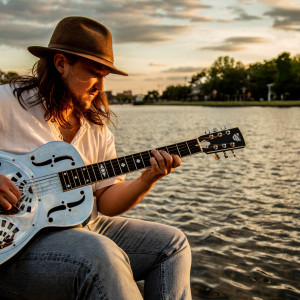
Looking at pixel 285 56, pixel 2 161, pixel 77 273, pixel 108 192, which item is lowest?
pixel 77 273

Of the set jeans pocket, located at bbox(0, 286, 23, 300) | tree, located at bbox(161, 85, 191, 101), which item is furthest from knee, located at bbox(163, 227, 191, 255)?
tree, located at bbox(161, 85, 191, 101)

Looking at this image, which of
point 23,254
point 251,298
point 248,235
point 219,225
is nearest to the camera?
point 23,254

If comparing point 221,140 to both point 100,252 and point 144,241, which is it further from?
point 100,252

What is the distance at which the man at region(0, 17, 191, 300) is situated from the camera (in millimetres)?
2143

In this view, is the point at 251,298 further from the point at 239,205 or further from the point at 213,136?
the point at 239,205

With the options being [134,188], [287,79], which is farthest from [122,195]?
[287,79]

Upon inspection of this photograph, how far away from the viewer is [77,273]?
212 cm

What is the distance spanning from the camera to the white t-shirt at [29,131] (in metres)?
2.72

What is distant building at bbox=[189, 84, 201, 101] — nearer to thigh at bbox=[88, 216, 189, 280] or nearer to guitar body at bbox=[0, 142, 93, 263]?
thigh at bbox=[88, 216, 189, 280]

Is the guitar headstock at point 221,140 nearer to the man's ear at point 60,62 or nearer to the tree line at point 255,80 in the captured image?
the man's ear at point 60,62

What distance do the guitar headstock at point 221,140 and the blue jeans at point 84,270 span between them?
2.90 ft

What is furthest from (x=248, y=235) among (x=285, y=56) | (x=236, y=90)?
(x=236, y=90)

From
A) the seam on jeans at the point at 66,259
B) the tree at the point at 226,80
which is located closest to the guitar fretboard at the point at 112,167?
the seam on jeans at the point at 66,259

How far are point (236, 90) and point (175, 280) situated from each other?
126 m
